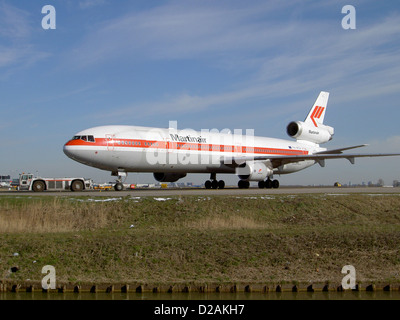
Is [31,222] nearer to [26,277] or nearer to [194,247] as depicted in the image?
[26,277]

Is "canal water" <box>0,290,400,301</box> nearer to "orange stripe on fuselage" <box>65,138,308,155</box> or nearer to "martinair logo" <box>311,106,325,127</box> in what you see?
"orange stripe on fuselage" <box>65,138,308,155</box>

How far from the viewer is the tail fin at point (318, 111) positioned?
5362 centimetres

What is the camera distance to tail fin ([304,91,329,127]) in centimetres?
5362

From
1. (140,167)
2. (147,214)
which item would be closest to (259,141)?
(140,167)

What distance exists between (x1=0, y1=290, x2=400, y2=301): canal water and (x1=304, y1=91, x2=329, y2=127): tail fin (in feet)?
139

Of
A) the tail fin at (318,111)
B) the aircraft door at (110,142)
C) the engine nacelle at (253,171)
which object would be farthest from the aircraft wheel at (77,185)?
the tail fin at (318,111)

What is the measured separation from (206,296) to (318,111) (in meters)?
45.5

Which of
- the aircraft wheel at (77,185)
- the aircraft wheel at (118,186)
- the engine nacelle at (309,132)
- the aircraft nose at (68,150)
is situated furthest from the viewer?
the engine nacelle at (309,132)

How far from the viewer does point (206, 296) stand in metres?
12.4

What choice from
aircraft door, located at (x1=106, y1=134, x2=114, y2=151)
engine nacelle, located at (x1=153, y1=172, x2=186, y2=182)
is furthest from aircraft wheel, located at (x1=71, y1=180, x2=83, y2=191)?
engine nacelle, located at (x1=153, y1=172, x2=186, y2=182)

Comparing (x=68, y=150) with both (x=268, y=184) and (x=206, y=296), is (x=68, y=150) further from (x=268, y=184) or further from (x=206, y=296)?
(x=206, y=296)

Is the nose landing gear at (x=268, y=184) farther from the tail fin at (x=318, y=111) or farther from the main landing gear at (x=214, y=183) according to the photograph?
the tail fin at (x=318, y=111)

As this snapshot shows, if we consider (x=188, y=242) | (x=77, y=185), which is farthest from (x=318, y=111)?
(x=188, y=242)

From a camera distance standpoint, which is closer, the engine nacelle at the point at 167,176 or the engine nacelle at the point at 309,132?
the engine nacelle at the point at 167,176
